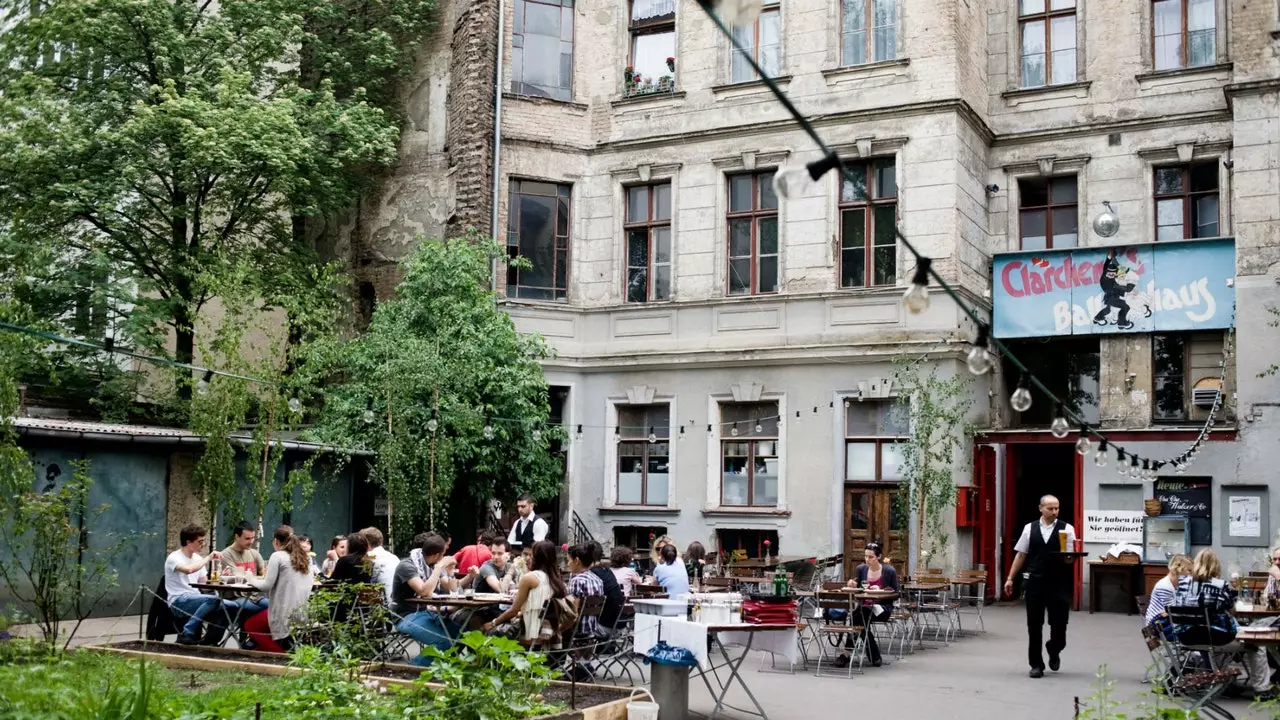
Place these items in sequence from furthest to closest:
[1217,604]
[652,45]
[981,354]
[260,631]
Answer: [652,45], [260,631], [1217,604], [981,354]

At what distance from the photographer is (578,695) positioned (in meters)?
10.5

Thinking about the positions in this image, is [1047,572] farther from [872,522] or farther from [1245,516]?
[872,522]

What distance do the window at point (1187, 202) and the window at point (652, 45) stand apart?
906cm

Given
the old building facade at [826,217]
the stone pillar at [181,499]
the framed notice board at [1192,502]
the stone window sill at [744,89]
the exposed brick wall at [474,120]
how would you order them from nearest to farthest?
1. the stone pillar at [181,499]
2. the framed notice board at [1192,502]
3. the old building facade at [826,217]
4. the stone window sill at [744,89]
5. the exposed brick wall at [474,120]

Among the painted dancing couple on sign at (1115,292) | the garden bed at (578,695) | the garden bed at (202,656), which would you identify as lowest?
the garden bed at (202,656)

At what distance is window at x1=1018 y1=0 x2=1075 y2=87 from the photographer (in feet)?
80.2

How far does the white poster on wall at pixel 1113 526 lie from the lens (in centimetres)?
2208

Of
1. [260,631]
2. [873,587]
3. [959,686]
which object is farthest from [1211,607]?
[260,631]

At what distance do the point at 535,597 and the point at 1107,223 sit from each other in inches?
611

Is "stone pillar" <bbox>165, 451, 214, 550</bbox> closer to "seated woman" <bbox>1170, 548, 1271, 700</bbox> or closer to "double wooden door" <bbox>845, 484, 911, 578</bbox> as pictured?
"double wooden door" <bbox>845, 484, 911, 578</bbox>

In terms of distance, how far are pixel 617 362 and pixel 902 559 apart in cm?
648

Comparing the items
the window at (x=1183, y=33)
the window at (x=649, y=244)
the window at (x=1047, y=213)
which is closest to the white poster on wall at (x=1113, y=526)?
the window at (x=1047, y=213)

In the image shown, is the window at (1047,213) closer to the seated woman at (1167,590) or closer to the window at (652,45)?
the window at (652,45)

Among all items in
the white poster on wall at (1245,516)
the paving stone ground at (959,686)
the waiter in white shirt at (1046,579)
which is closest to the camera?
the paving stone ground at (959,686)
